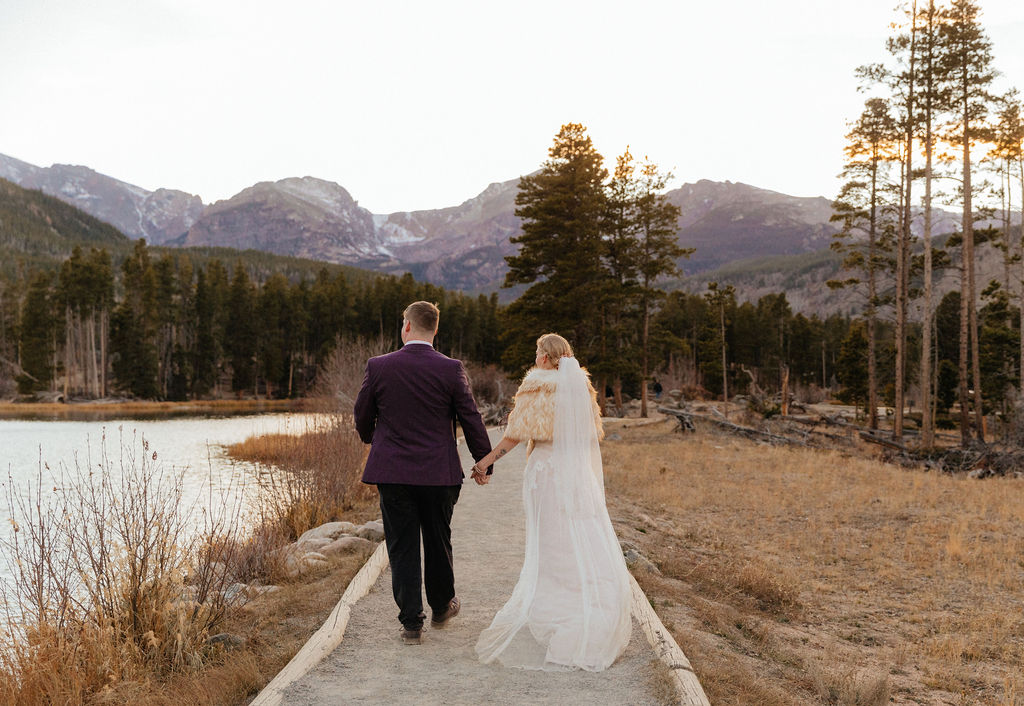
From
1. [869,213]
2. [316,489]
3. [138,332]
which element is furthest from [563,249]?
[138,332]

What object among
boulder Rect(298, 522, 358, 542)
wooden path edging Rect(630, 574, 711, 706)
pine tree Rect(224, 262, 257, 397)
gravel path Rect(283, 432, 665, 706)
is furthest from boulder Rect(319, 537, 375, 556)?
pine tree Rect(224, 262, 257, 397)

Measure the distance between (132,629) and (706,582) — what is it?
654cm

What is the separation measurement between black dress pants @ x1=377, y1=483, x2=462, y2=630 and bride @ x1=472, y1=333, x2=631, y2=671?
393 mm

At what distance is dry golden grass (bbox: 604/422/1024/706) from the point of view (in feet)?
19.1

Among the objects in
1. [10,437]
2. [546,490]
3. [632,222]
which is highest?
[632,222]

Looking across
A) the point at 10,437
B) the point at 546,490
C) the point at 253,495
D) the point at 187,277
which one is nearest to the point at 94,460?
the point at 253,495

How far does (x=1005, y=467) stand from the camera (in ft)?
66.3

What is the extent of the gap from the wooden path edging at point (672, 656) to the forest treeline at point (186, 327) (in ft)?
183

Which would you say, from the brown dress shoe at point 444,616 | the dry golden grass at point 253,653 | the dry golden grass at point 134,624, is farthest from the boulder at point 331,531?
the brown dress shoe at point 444,616

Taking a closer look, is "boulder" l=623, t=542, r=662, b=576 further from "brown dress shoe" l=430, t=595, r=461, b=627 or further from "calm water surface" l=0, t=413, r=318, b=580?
"calm water surface" l=0, t=413, r=318, b=580

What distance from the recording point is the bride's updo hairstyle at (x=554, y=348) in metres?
5.49

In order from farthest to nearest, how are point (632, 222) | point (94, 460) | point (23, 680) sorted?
1. point (632, 222)
2. point (94, 460)
3. point (23, 680)

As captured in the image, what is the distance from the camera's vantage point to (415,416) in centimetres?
506

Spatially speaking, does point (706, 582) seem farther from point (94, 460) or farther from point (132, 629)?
point (94, 460)
